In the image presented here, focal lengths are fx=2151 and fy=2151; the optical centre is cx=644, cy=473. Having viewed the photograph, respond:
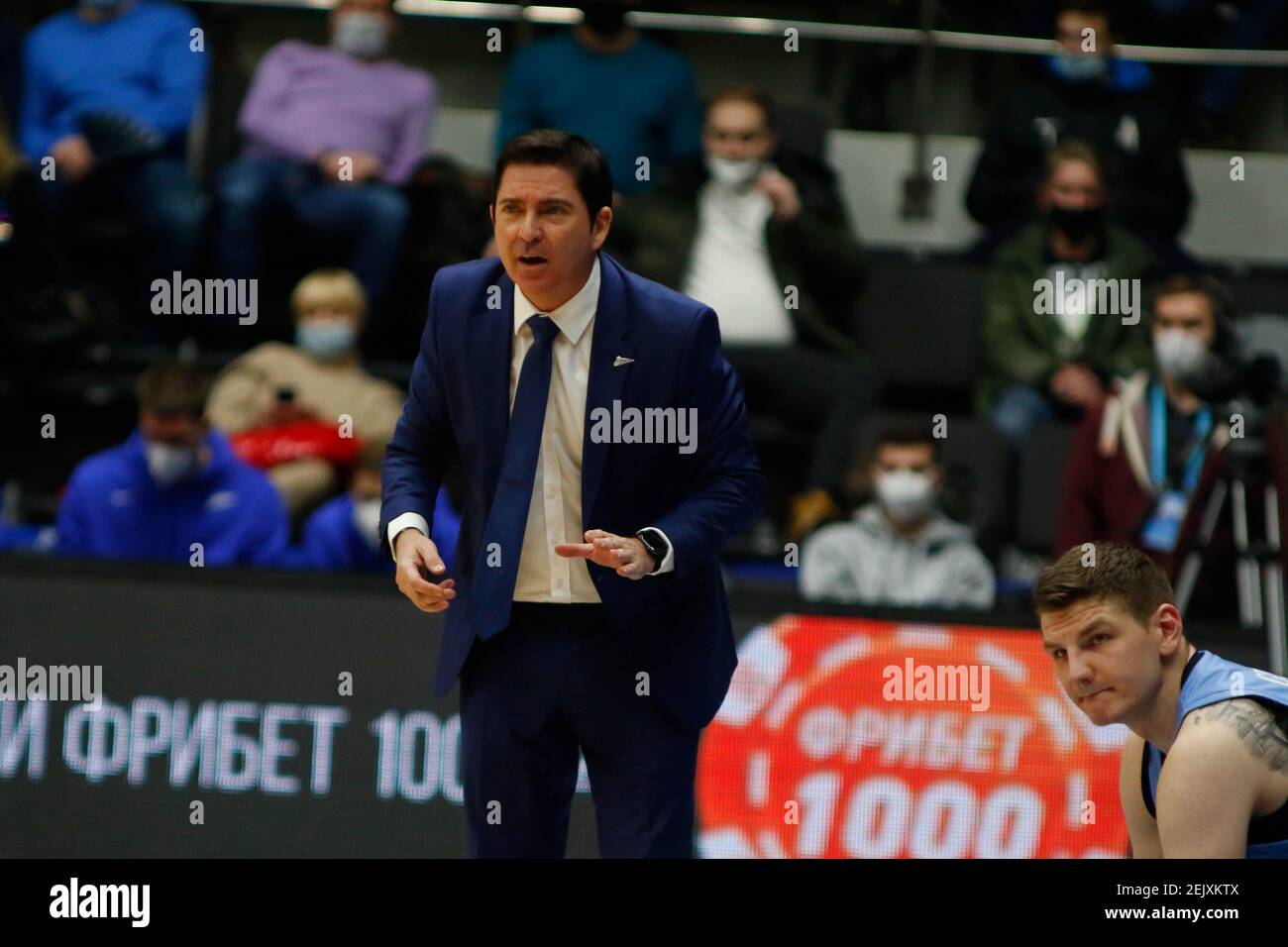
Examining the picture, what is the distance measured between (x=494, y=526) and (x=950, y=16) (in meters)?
6.42

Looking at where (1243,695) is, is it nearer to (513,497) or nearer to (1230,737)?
(1230,737)

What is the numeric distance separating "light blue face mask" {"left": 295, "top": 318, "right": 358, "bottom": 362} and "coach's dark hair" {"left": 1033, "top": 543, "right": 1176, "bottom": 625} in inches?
177

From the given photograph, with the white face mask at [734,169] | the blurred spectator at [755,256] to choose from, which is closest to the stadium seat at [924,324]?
the blurred spectator at [755,256]

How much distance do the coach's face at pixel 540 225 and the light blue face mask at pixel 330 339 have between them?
13.0ft

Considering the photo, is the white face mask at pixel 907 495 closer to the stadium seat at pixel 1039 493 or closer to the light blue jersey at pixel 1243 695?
the stadium seat at pixel 1039 493

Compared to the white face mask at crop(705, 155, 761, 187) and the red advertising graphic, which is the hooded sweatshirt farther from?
the white face mask at crop(705, 155, 761, 187)

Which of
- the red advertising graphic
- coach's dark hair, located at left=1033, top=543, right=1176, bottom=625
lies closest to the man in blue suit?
coach's dark hair, located at left=1033, top=543, right=1176, bottom=625

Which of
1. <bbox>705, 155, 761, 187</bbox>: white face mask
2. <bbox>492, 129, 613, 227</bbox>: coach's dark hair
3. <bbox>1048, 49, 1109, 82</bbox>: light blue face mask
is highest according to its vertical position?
<bbox>1048, 49, 1109, 82</bbox>: light blue face mask

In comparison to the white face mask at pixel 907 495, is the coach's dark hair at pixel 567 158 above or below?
above

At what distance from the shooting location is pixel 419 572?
3.93 meters

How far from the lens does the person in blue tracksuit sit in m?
3.63

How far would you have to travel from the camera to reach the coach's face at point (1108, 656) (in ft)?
12.3
